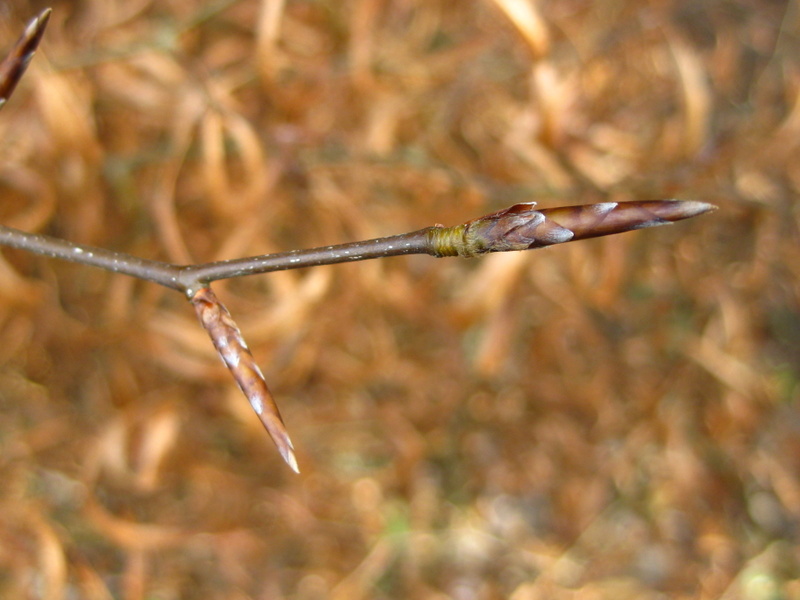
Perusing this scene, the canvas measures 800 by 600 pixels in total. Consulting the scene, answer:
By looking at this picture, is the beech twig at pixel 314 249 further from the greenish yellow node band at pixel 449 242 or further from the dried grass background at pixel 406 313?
the dried grass background at pixel 406 313

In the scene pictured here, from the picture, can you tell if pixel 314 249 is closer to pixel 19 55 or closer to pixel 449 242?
pixel 449 242

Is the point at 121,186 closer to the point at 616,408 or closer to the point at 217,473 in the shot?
the point at 217,473

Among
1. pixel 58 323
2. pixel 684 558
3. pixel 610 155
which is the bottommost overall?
pixel 684 558

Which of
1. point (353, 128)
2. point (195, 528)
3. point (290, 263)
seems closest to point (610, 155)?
point (353, 128)

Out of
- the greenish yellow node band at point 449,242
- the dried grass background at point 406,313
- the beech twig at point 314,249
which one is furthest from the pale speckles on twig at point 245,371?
the dried grass background at point 406,313

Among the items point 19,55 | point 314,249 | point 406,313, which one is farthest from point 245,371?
point 406,313
